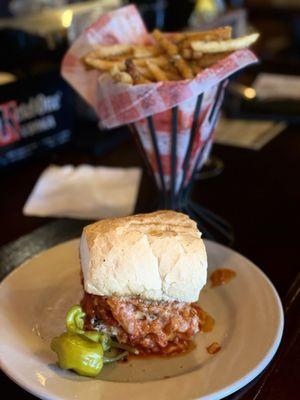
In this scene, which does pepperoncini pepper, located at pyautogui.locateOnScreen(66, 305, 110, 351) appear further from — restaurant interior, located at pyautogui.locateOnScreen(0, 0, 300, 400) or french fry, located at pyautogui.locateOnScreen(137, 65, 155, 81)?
french fry, located at pyautogui.locateOnScreen(137, 65, 155, 81)

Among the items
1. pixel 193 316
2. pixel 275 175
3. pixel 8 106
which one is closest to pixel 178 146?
pixel 193 316

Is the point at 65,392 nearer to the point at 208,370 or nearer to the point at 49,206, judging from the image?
the point at 208,370

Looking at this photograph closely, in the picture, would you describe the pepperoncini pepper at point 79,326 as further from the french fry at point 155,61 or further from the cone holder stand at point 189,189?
the french fry at point 155,61

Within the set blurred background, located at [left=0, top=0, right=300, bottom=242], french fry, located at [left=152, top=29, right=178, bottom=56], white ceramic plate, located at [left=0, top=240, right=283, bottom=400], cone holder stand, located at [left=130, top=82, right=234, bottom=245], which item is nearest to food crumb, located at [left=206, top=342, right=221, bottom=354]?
white ceramic plate, located at [left=0, top=240, right=283, bottom=400]

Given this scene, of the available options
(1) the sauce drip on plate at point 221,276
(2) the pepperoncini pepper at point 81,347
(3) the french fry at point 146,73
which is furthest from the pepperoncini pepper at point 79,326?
(3) the french fry at point 146,73

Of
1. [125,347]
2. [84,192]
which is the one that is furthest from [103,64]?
[125,347]
